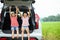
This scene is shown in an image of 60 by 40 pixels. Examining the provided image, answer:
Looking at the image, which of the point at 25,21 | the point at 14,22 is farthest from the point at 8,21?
the point at 25,21

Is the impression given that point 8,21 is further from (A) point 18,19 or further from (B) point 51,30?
(B) point 51,30

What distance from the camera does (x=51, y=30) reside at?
3.31 meters

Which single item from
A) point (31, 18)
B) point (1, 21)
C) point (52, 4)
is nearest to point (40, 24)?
point (31, 18)

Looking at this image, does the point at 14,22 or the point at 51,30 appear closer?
the point at 14,22

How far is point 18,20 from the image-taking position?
322 cm

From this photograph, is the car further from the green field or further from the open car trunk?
the green field

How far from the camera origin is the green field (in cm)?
327

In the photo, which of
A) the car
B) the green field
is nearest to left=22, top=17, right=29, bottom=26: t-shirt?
the car

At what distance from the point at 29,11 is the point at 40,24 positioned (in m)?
0.27

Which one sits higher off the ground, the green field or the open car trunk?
the open car trunk

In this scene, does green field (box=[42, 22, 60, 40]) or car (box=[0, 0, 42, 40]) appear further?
green field (box=[42, 22, 60, 40])

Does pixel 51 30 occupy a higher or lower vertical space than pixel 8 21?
lower

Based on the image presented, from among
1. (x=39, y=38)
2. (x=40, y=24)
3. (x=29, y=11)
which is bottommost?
(x=39, y=38)

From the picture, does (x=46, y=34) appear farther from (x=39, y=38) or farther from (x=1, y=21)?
(x=1, y=21)
